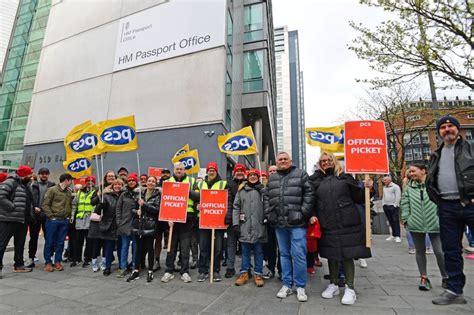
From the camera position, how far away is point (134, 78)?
17.0m

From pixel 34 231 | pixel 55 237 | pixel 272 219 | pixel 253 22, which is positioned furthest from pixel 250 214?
pixel 253 22

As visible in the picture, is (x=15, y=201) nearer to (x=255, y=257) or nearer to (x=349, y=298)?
(x=255, y=257)

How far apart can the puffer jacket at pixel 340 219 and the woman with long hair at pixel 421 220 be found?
1109mm

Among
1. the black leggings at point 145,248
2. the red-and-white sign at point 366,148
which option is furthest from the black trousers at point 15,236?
the red-and-white sign at point 366,148

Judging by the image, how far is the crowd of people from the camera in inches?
139

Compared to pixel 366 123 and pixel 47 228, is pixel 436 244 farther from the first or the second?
pixel 47 228

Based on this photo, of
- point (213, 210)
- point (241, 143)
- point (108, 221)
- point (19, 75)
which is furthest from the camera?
point (19, 75)

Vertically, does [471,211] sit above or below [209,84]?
below

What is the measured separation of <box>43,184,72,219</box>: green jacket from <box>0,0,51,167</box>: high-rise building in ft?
76.7

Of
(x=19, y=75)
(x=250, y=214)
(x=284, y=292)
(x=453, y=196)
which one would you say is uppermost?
(x=19, y=75)

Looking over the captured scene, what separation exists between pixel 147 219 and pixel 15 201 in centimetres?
277

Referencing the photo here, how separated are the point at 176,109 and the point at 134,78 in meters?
4.05

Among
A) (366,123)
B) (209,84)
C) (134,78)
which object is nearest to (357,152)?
(366,123)

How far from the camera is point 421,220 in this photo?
13.8ft
